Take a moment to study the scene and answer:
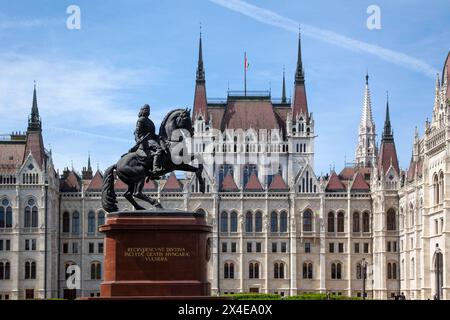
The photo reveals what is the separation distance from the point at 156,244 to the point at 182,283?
2.24 meters

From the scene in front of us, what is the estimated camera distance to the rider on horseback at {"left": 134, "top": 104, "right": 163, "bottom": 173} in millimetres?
51094

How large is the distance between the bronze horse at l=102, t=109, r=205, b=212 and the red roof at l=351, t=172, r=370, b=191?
79.7 meters

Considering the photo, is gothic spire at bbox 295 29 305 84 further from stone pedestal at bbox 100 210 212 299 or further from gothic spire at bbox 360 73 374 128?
stone pedestal at bbox 100 210 212 299

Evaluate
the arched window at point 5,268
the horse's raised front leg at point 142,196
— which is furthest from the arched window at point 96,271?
the horse's raised front leg at point 142,196

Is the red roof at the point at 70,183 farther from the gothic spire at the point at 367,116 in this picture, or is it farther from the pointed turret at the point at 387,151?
the gothic spire at the point at 367,116

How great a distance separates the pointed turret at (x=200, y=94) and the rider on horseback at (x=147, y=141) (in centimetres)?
8939

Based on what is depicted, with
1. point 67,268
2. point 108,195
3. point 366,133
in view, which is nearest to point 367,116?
point 366,133

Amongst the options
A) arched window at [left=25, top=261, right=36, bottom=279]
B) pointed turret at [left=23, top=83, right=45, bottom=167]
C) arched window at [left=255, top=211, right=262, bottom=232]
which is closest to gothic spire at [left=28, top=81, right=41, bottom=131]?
pointed turret at [left=23, top=83, right=45, bottom=167]

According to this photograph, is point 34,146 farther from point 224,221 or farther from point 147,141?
point 147,141

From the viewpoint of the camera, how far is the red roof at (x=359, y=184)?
130 m

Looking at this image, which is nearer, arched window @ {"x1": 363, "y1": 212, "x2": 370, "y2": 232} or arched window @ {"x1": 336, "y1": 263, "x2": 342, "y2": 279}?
arched window @ {"x1": 336, "y1": 263, "x2": 342, "y2": 279}

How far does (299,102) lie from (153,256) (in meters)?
96.1

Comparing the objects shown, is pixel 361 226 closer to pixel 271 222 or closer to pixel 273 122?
pixel 271 222
